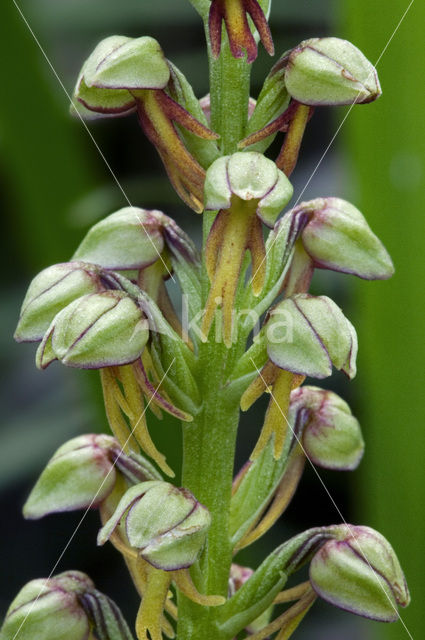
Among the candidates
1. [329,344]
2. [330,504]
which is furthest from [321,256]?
[330,504]

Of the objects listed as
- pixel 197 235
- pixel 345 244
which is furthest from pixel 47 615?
pixel 197 235

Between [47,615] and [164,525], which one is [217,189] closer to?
[164,525]

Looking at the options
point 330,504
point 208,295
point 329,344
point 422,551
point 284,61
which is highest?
point 284,61

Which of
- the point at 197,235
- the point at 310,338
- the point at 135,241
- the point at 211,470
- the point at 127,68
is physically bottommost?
the point at 197,235

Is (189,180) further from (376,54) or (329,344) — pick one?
(376,54)

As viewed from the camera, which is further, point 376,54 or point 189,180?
point 376,54

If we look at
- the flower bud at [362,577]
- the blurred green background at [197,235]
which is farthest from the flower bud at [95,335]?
the blurred green background at [197,235]

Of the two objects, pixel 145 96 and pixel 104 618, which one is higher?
pixel 145 96

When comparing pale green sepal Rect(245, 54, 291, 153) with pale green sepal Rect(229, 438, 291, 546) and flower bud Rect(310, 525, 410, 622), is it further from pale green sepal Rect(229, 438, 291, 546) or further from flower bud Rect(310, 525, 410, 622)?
flower bud Rect(310, 525, 410, 622)
